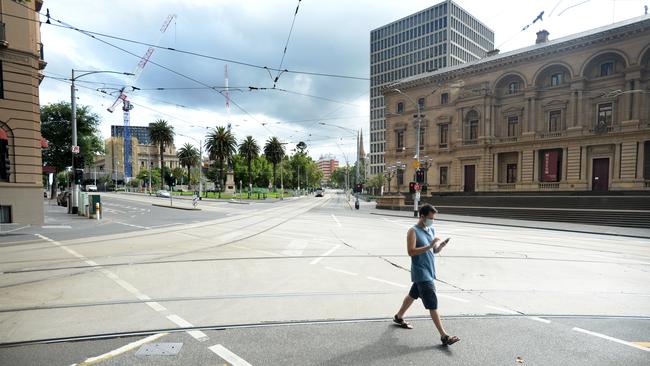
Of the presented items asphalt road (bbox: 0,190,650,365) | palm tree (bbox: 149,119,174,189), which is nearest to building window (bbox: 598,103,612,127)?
asphalt road (bbox: 0,190,650,365)

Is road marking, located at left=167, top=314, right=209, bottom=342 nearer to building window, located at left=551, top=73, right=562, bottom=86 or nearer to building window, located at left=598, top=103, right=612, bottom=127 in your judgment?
building window, located at left=598, top=103, right=612, bottom=127

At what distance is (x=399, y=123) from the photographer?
51.4 meters

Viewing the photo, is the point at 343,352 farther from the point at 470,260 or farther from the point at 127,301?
the point at 470,260

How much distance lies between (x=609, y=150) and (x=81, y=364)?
42851 mm

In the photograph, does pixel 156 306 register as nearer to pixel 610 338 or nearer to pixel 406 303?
pixel 406 303

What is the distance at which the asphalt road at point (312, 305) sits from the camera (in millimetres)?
4125

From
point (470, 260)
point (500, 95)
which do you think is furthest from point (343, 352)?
point (500, 95)

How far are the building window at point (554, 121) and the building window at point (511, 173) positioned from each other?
5.59 metres

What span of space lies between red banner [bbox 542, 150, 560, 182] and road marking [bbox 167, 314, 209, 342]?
41218mm

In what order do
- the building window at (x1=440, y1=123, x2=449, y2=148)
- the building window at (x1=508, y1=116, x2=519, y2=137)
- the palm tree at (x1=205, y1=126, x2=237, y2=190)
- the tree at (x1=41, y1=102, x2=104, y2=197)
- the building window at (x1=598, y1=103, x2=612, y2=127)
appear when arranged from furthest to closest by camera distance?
the palm tree at (x1=205, y1=126, x2=237, y2=190) → the building window at (x1=440, y1=123, x2=449, y2=148) → the tree at (x1=41, y1=102, x2=104, y2=197) → the building window at (x1=508, y1=116, x2=519, y2=137) → the building window at (x1=598, y1=103, x2=612, y2=127)

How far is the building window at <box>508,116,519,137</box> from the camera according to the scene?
131ft

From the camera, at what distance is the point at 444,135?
1817 inches

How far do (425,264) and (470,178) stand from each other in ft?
140

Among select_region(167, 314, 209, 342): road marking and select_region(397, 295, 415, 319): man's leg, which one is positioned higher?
select_region(397, 295, 415, 319): man's leg
